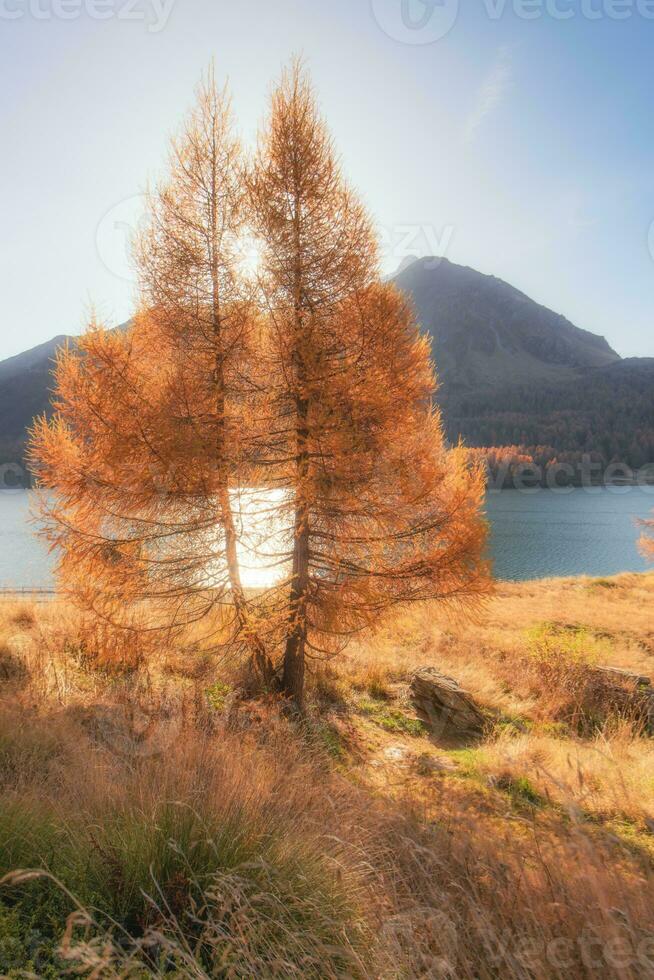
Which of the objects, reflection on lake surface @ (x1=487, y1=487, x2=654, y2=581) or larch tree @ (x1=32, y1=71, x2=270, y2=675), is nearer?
larch tree @ (x1=32, y1=71, x2=270, y2=675)

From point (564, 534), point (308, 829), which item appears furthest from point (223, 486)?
point (564, 534)

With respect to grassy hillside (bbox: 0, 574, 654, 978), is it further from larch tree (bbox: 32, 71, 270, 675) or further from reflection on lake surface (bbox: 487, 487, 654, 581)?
reflection on lake surface (bbox: 487, 487, 654, 581)

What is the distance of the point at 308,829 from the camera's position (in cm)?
288

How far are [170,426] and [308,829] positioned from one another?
14.0 ft

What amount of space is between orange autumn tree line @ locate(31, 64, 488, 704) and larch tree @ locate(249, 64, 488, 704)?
2 centimetres

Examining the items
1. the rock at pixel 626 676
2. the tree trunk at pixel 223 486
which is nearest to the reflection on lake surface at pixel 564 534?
the rock at pixel 626 676

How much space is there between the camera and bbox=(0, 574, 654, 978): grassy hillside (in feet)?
5.98

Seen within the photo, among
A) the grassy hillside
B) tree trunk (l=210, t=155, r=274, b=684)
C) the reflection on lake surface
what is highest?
tree trunk (l=210, t=155, r=274, b=684)

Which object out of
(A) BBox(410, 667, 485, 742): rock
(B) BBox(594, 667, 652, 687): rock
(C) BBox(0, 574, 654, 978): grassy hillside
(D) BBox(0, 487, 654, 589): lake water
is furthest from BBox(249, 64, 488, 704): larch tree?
(D) BBox(0, 487, 654, 589): lake water

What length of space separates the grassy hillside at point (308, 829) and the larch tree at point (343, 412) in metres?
0.99

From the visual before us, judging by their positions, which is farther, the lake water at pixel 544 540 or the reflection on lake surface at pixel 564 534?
the reflection on lake surface at pixel 564 534

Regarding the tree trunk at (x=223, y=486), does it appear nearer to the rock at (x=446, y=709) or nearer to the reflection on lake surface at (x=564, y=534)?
the rock at (x=446, y=709)

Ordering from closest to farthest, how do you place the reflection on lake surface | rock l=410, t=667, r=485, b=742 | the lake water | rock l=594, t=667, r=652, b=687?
rock l=410, t=667, r=485, b=742 → rock l=594, t=667, r=652, b=687 → the lake water → the reflection on lake surface

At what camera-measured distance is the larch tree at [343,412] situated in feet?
19.7
